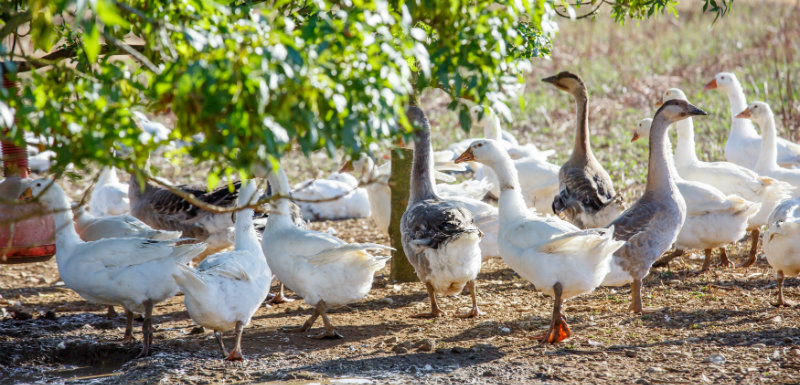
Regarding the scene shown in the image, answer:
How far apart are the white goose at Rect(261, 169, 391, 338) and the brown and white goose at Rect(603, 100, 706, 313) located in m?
1.89

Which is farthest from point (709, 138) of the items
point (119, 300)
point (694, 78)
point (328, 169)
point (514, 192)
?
point (119, 300)

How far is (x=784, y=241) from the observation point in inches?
225

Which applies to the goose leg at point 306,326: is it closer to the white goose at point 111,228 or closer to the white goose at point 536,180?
the white goose at point 111,228

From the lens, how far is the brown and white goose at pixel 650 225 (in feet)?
19.4

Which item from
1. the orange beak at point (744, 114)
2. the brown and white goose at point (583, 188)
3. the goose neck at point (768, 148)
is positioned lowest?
the brown and white goose at point (583, 188)

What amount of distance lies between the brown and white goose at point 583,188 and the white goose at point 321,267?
237 cm

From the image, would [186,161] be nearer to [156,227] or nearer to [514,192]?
[156,227]

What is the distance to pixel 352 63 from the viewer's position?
308 cm

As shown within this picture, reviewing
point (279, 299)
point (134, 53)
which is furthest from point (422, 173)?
point (134, 53)

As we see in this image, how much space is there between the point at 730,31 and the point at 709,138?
25.5 feet

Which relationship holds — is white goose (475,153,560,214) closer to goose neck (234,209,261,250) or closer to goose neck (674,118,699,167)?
goose neck (674,118,699,167)

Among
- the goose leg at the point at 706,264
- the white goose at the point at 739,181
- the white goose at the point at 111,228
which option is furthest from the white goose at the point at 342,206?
the goose leg at the point at 706,264

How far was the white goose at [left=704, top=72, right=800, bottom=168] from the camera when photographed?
9117 millimetres

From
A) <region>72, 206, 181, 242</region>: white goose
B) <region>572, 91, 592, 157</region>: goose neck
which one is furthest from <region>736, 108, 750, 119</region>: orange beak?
<region>72, 206, 181, 242</region>: white goose
